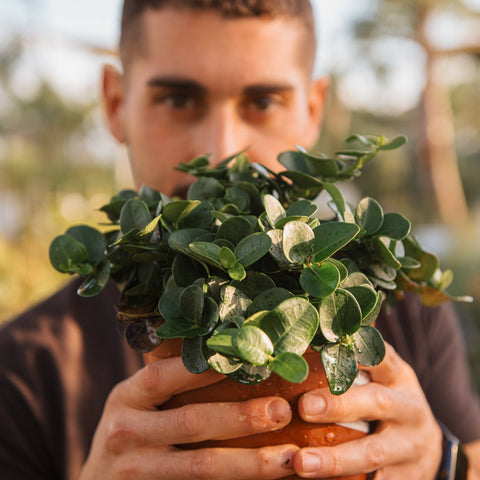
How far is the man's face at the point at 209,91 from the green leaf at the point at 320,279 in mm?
761

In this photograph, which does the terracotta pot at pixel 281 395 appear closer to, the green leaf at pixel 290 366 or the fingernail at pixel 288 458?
the fingernail at pixel 288 458

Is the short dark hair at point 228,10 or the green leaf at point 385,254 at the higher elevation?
the short dark hair at point 228,10

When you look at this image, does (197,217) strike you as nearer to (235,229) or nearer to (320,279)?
(235,229)

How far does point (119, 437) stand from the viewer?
2.01 ft

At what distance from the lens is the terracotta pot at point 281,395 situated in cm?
52

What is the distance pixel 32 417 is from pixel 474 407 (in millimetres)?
1204

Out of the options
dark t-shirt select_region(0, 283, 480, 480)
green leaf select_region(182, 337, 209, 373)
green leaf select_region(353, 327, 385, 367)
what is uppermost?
green leaf select_region(182, 337, 209, 373)

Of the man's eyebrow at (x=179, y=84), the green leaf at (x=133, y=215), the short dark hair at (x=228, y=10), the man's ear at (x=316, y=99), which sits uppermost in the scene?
the short dark hair at (x=228, y=10)

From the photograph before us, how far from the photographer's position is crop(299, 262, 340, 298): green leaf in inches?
16.8

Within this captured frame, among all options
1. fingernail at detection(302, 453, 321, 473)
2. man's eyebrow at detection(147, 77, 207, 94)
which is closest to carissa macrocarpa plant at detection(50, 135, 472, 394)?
fingernail at detection(302, 453, 321, 473)

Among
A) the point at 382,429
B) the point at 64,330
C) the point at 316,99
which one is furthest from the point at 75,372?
the point at 316,99

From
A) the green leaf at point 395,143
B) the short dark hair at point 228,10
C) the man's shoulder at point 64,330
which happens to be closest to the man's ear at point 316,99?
the short dark hair at point 228,10

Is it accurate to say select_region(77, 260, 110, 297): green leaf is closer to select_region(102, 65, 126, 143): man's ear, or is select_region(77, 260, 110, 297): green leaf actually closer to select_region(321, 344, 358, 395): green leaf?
select_region(321, 344, 358, 395): green leaf

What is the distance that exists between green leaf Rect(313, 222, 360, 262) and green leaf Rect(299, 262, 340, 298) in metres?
0.01
